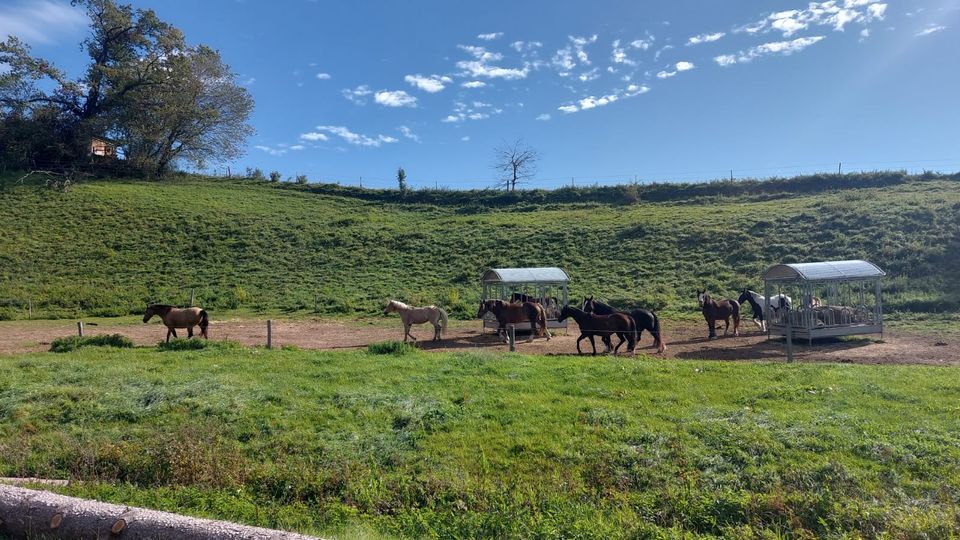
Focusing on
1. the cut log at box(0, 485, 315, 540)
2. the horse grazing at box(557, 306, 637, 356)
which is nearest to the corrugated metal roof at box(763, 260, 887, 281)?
the horse grazing at box(557, 306, 637, 356)

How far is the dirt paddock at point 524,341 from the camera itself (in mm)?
14609

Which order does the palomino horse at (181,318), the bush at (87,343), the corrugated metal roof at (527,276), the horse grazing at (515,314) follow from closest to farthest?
the bush at (87,343) < the palomino horse at (181,318) < the horse grazing at (515,314) < the corrugated metal roof at (527,276)

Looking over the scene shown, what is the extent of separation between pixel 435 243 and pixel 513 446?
3278 centimetres

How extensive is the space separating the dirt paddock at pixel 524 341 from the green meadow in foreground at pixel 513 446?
3730 millimetres

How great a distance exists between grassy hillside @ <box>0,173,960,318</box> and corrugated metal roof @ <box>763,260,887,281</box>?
22.1 feet

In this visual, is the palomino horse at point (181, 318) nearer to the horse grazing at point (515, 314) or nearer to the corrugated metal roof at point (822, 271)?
the horse grazing at point (515, 314)

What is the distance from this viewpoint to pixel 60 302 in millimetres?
26672

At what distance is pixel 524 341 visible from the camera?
59.8 ft

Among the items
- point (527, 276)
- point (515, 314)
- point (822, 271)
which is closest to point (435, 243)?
point (527, 276)

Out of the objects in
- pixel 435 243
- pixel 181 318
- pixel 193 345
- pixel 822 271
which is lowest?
pixel 193 345

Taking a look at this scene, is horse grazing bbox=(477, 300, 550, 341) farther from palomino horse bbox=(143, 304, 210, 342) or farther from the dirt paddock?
palomino horse bbox=(143, 304, 210, 342)

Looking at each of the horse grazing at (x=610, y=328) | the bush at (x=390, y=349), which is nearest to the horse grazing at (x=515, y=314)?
the horse grazing at (x=610, y=328)

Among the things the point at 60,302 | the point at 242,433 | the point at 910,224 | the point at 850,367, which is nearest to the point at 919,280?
the point at 910,224

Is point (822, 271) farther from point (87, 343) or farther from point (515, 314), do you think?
point (87, 343)
